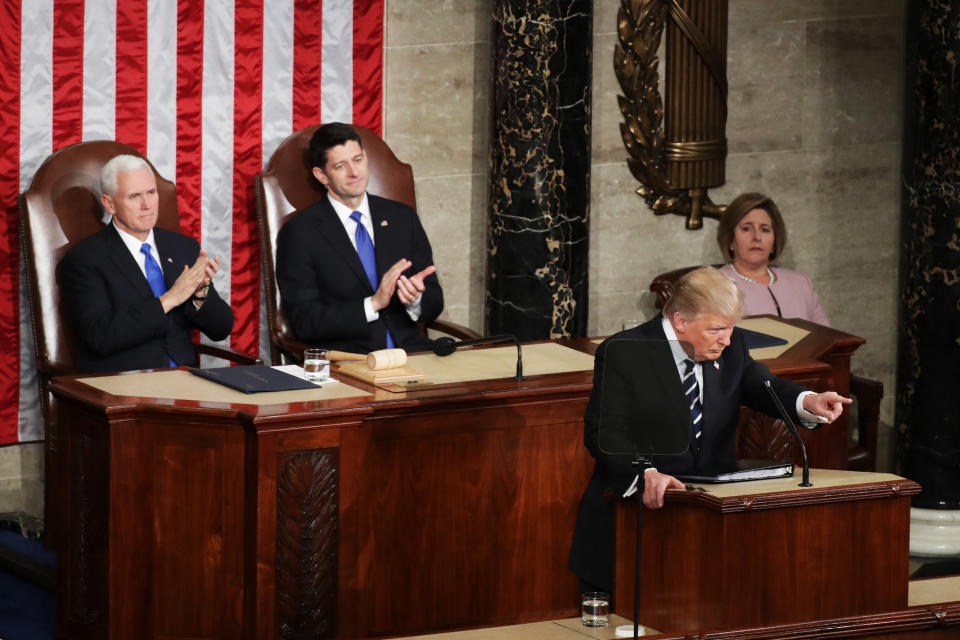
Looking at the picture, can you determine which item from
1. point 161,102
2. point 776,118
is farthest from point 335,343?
point 776,118

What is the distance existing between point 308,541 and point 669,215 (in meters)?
3.60

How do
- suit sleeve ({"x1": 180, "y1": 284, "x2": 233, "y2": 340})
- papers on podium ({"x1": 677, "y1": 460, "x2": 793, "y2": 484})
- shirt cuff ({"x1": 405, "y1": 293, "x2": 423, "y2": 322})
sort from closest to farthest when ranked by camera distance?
papers on podium ({"x1": 677, "y1": 460, "x2": 793, "y2": 484}) < suit sleeve ({"x1": 180, "y1": 284, "x2": 233, "y2": 340}) < shirt cuff ({"x1": 405, "y1": 293, "x2": 423, "y2": 322})

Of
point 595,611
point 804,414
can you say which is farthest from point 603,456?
point 804,414

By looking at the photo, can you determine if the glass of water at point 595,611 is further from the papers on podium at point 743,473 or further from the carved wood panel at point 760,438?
the carved wood panel at point 760,438

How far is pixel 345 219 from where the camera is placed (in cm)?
606

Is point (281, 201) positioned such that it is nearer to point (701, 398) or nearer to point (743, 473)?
point (701, 398)

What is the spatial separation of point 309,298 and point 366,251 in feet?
1.10

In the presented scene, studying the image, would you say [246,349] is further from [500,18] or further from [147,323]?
[500,18]

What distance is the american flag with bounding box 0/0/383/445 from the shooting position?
598 centimetres

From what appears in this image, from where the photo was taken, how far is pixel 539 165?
6.68m

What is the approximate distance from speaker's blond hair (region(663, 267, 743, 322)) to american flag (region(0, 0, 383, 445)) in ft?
9.81

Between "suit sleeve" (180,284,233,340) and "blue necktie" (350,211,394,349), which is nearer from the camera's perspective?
"suit sleeve" (180,284,233,340)

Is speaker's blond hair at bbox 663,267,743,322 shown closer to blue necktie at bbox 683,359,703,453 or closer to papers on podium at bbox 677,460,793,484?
A: blue necktie at bbox 683,359,703,453

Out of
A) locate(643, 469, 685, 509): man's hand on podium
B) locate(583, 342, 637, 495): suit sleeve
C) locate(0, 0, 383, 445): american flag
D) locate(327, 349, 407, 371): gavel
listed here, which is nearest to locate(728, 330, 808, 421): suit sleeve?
locate(583, 342, 637, 495): suit sleeve
